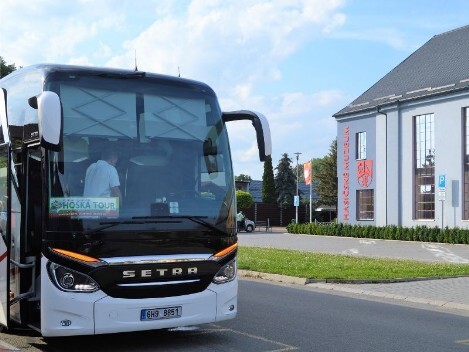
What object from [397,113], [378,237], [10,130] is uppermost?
[397,113]

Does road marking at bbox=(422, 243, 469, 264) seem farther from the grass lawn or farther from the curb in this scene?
the curb

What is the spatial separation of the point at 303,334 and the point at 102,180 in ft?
11.7

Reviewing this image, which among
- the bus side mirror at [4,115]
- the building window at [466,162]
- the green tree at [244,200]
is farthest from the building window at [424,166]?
the bus side mirror at [4,115]

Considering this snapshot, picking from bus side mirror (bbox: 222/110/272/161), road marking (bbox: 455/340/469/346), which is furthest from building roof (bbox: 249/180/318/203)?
bus side mirror (bbox: 222/110/272/161)

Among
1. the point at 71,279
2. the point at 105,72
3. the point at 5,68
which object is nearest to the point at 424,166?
the point at 5,68

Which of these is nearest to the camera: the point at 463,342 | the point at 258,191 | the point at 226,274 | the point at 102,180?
the point at 102,180

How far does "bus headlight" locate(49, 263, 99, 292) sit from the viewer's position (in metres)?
6.86

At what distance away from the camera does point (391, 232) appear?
3884 cm

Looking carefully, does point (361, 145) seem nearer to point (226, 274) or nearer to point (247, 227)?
point (247, 227)

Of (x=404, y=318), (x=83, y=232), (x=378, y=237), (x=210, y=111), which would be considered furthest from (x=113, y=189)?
(x=378, y=237)

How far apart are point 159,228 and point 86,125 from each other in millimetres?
1397

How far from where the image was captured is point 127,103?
7711mm

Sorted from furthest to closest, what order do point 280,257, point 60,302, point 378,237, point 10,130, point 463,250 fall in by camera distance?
point 378,237 < point 463,250 < point 280,257 < point 10,130 < point 60,302

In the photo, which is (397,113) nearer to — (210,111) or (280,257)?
(280,257)
